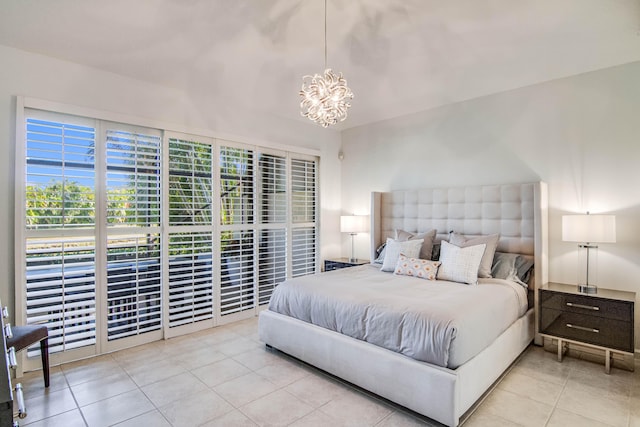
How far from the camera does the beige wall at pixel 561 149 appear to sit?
311cm

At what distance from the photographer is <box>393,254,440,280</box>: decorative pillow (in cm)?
340

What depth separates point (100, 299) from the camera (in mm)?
3197

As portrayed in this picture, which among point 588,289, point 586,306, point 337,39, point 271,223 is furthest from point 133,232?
point 588,289

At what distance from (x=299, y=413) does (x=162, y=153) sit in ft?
9.51

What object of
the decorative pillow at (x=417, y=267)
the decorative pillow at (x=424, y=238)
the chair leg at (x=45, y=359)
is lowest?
the chair leg at (x=45, y=359)

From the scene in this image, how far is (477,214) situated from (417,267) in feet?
3.61

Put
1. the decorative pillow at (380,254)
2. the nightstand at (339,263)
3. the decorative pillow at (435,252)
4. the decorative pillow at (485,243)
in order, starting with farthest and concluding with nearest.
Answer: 1. the nightstand at (339,263)
2. the decorative pillow at (380,254)
3. the decorative pillow at (435,252)
4. the decorative pillow at (485,243)

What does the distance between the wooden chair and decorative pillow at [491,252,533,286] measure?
4.10m

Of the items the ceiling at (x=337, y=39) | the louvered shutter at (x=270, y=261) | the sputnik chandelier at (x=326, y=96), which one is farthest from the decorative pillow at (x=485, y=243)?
the louvered shutter at (x=270, y=261)

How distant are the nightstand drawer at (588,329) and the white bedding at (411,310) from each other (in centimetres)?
24

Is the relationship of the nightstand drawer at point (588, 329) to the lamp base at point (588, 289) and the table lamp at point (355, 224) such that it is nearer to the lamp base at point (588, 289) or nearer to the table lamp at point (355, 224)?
the lamp base at point (588, 289)

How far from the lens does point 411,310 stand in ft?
7.66

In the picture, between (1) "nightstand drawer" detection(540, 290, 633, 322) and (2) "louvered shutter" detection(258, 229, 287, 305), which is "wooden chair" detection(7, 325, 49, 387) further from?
(1) "nightstand drawer" detection(540, 290, 633, 322)

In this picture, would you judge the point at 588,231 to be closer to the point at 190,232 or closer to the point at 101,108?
the point at 190,232
